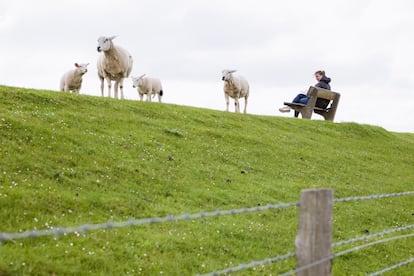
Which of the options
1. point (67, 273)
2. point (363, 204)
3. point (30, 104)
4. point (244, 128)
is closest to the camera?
point (67, 273)

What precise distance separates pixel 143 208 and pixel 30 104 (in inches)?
292

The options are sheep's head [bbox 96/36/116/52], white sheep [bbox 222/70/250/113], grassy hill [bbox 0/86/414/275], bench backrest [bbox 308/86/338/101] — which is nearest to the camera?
grassy hill [bbox 0/86/414/275]

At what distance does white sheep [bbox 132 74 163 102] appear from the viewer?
1268 inches

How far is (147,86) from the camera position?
3303 centimetres

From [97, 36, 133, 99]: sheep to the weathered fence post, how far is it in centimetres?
1971

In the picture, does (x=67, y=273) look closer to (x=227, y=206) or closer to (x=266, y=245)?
(x=266, y=245)

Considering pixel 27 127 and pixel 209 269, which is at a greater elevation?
pixel 27 127

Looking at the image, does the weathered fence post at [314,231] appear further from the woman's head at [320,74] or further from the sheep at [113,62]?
the woman's head at [320,74]

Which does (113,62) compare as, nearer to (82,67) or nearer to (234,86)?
(82,67)

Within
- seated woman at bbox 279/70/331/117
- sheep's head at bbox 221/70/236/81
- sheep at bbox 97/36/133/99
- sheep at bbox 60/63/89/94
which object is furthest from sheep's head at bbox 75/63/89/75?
seated woman at bbox 279/70/331/117

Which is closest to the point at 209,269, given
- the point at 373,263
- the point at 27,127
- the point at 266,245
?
the point at 266,245

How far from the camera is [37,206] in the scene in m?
8.59

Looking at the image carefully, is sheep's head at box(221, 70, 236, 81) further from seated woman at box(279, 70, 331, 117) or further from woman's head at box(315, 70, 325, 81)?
woman's head at box(315, 70, 325, 81)

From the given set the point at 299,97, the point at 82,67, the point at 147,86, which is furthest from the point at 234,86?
the point at 82,67
